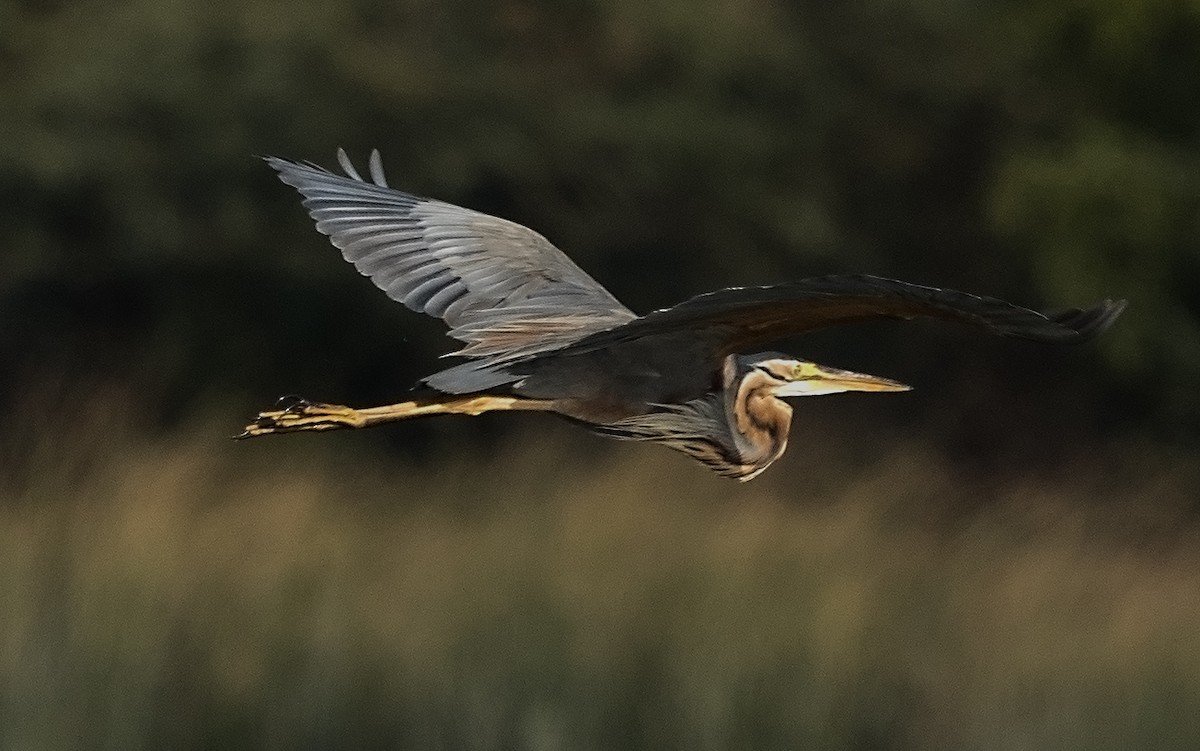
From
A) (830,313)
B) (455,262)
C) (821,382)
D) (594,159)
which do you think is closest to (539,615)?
(455,262)

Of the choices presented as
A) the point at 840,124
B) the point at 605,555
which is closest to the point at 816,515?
the point at 605,555

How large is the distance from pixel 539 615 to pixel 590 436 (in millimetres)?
5657

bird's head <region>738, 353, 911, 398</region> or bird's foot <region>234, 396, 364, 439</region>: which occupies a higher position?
bird's head <region>738, 353, 911, 398</region>

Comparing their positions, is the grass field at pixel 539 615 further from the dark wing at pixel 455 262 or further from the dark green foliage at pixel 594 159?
the dark green foliage at pixel 594 159

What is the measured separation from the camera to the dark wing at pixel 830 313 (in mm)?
3148

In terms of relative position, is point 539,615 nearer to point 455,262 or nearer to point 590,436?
point 455,262

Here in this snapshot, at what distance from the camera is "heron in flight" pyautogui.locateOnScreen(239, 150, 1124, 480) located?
3.36 m

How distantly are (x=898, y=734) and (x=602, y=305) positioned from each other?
2.51 m

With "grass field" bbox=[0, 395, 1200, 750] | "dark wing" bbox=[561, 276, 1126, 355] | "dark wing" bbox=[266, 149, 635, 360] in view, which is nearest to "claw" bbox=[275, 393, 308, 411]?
"dark wing" bbox=[266, 149, 635, 360]

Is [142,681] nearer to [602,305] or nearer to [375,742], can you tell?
[375,742]

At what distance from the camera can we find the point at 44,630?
19.0 feet

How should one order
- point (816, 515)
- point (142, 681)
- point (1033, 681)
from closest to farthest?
point (142, 681), point (1033, 681), point (816, 515)

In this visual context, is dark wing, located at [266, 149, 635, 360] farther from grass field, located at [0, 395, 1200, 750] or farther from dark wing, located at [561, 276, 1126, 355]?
grass field, located at [0, 395, 1200, 750]

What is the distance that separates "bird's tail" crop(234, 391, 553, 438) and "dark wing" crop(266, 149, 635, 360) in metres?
0.13
